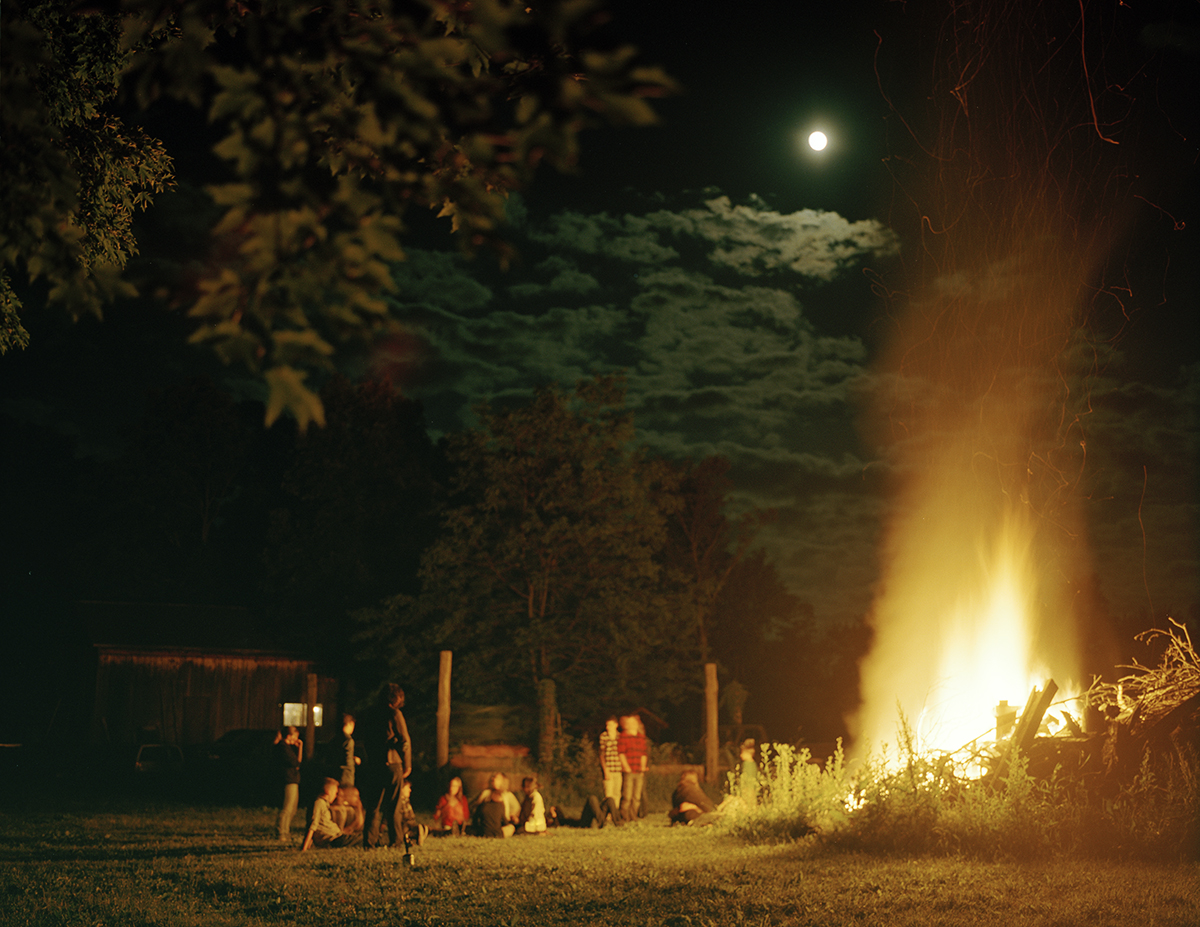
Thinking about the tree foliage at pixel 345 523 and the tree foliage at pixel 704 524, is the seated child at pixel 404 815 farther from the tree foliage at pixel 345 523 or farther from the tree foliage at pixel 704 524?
the tree foliage at pixel 704 524

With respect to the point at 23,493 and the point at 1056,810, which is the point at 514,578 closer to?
the point at 1056,810

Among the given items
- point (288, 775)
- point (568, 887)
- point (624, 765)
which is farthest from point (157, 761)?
point (568, 887)

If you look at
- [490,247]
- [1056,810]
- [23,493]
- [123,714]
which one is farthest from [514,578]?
[23,493]

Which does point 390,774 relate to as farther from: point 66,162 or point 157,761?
point 157,761

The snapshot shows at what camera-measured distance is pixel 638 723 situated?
60.5ft

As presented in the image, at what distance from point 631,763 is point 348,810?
5.72 meters

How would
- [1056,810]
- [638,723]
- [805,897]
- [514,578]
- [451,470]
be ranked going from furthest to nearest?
[451,470], [514,578], [638,723], [1056,810], [805,897]

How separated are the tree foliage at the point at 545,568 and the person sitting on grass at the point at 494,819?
10.3 metres

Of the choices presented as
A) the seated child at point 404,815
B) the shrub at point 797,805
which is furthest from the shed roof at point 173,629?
the shrub at point 797,805

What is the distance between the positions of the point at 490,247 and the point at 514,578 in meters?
24.4

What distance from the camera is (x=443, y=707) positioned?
2009cm

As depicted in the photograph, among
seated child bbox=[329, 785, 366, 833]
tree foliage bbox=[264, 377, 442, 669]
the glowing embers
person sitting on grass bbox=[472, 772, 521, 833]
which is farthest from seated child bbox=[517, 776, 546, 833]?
tree foliage bbox=[264, 377, 442, 669]

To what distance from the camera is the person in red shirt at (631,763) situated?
1820 cm

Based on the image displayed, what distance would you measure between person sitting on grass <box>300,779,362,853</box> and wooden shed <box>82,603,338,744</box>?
66.1 ft
